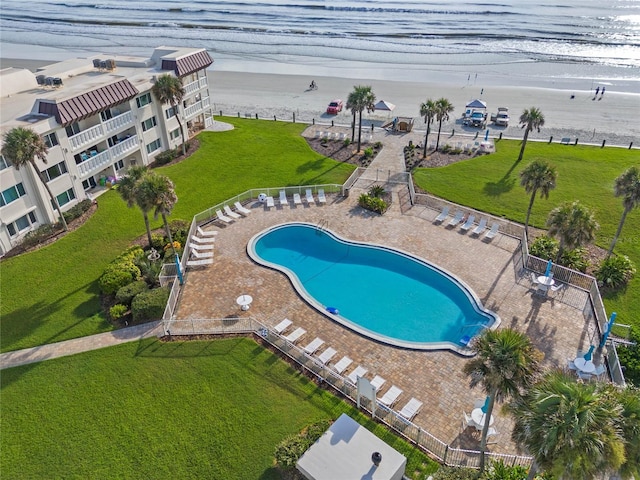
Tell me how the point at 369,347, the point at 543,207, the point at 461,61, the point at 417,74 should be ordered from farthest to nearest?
the point at 461,61, the point at 417,74, the point at 543,207, the point at 369,347

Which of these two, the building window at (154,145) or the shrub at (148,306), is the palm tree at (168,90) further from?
the shrub at (148,306)

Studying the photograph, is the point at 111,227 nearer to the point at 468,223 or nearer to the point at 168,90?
the point at 168,90

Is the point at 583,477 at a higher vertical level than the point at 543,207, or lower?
higher

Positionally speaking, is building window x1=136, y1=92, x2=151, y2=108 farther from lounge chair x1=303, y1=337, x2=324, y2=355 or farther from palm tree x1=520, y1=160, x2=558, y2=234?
palm tree x1=520, y1=160, x2=558, y2=234

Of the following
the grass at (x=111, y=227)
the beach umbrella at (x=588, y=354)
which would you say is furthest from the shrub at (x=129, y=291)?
the beach umbrella at (x=588, y=354)

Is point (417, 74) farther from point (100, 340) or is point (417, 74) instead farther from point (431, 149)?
point (100, 340)

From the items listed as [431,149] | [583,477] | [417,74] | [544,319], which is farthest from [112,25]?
[583,477]
